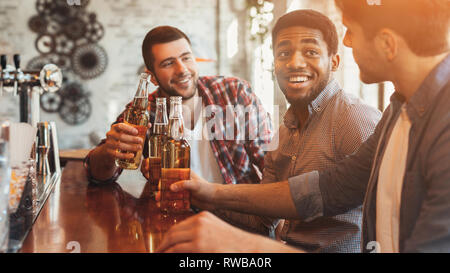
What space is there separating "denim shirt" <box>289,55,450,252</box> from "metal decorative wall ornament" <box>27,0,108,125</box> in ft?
17.9

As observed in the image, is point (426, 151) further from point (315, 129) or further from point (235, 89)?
point (235, 89)

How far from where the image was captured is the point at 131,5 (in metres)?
6.17

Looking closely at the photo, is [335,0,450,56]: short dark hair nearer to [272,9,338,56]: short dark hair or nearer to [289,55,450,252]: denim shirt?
[289,55,450,252]: denim shirt

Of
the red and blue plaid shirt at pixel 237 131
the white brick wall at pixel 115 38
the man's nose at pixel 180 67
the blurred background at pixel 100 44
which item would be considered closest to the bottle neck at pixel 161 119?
the red and blue plaid shirt at pixel 237 131

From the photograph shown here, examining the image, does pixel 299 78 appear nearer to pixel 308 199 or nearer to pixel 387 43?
pixel 308 199

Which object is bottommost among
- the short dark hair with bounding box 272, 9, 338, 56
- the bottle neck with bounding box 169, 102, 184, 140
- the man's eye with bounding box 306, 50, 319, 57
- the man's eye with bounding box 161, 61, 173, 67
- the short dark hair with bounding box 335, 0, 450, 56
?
the bottle neck with bounding box 169, 102, 184, 140

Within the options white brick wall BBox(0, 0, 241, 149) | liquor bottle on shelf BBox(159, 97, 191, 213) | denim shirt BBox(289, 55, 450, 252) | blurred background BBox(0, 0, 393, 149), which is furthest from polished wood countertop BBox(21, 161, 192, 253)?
white brick wall BBox(0, 0, 241, 149)

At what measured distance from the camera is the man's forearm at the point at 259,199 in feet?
3.76

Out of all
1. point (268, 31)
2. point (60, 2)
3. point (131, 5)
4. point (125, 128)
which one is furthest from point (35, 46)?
point (125, 128)

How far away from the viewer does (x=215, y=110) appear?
2148 mm

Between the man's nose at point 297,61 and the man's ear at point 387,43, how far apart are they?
691mm

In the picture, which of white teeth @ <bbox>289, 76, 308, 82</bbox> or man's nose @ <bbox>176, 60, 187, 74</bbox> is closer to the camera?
white teeth @ <bbox>289, 76, 308, 82</bbox>

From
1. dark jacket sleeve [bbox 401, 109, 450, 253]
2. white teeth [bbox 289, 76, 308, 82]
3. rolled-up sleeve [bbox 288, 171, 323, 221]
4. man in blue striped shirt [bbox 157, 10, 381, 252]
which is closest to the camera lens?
dark jacket sleeve [bbox 401, 109, 450, 253]

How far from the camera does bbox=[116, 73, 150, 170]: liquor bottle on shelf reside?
57.0 inches
